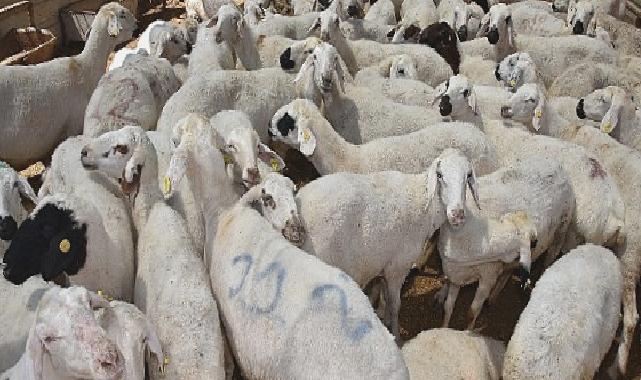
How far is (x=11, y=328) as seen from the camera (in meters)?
4.34

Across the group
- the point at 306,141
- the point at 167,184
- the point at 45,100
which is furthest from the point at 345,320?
the point at 45,100

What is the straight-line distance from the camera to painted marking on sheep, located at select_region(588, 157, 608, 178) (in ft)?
19.6

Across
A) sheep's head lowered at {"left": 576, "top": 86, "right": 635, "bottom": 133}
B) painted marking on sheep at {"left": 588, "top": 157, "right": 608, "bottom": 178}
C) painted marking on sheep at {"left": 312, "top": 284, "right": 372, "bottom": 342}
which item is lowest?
sheep's head lowered at {"left": 576, "top": 86, "right": 635, "bottom": 133}

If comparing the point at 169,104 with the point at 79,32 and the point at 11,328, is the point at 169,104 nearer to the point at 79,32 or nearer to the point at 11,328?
the point at 11,328

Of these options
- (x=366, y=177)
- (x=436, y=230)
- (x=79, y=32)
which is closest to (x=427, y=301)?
(x=436, y=230)

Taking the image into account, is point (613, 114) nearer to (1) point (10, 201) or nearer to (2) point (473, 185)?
(2) point (473, 185)

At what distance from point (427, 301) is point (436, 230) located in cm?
96

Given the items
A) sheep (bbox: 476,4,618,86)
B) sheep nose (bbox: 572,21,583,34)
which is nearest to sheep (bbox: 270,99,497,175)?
sheep (bbox: 476,4,618,86)

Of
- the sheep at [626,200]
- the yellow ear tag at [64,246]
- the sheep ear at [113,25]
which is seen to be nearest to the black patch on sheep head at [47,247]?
the yellow ear tag at [64,246]

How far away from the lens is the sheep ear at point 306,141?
19.4 feet

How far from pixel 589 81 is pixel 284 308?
570 cm

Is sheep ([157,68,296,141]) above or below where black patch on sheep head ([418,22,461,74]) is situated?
above

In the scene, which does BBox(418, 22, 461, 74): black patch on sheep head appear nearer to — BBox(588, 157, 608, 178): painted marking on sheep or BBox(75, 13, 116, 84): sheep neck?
BBox(588, 157, 608, 178): painted marking on sheep

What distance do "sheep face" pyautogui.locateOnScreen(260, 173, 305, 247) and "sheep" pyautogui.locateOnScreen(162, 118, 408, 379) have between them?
65 mm
